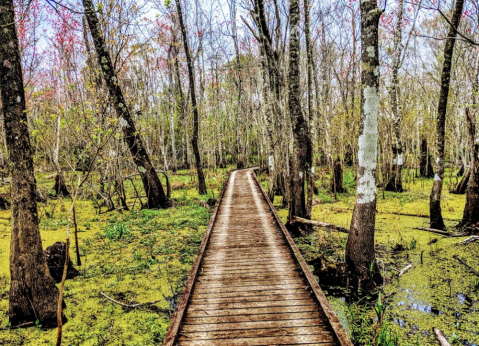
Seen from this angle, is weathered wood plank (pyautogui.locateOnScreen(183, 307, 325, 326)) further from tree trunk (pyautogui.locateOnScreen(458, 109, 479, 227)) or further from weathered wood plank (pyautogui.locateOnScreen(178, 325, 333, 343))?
tree trunk (pyautogui.locateOnScreen(458, 109, 479, 227))

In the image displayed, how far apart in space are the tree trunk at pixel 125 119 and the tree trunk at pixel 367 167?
20.0 ft

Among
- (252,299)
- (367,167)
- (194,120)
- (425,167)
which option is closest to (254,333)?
(252,299)

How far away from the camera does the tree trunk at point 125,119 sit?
960 centimetres

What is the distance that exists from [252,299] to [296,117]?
5069 millimetres

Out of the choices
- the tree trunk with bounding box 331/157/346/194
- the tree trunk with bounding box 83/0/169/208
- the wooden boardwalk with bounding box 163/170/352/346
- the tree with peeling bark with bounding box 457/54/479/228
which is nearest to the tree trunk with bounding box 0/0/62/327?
the wooden boardwalk with bounding box 163/170/352/346

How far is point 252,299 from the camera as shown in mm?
4414

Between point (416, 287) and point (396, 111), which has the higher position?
point (396, 111)

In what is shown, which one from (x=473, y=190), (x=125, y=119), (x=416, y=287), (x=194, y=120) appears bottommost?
(x=416, y=287)

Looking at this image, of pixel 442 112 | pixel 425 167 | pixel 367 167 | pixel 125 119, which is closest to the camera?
pixel 367 167

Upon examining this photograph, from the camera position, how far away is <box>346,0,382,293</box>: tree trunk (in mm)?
5039

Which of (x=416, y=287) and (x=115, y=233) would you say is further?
(x=115, y=233)

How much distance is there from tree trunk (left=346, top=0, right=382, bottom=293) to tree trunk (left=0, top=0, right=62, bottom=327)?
4.87m

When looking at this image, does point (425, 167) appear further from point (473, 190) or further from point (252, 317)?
point (252, 317)

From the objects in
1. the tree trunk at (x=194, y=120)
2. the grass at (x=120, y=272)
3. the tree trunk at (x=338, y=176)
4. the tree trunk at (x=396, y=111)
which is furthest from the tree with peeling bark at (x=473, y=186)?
the tree trunk at (x=194, y=120)
